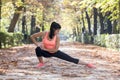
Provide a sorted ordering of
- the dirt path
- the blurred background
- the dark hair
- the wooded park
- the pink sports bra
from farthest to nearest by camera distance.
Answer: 1. the blurred background
2. the pink sports bra
3. the dark hair
4. the wooded park
5. the dirt path

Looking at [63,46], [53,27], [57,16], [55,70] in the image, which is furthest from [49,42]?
[57,16]

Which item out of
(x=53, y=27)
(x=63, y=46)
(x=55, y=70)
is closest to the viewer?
(x=53, y=27)

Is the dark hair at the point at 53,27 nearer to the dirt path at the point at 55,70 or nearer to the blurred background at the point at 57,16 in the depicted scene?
the dirt path at the point at 55,70

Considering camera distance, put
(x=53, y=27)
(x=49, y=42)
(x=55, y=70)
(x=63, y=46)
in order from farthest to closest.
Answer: (x=63, y=46)
(x=55, y=70)
(x=49, y=42)
(x=53, y=27)

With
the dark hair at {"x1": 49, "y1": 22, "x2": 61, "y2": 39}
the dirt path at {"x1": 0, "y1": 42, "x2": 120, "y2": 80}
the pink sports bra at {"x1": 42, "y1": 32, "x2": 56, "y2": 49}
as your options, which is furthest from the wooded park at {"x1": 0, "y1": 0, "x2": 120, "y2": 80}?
the dark hair at {"x1": 49, "y1": 22, "x2": 61, "y2": 39}

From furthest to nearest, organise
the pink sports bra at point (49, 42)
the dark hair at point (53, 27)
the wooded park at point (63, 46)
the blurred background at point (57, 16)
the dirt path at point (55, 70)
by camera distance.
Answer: the blurred background at point (57, 16) < the pink sports bra at point (49, 42) < the dark hair at point (53, 27) < the wooded park at point (63, 46) < the dirt path at point (55, 70)

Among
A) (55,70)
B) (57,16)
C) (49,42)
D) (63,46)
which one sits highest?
(57,16)

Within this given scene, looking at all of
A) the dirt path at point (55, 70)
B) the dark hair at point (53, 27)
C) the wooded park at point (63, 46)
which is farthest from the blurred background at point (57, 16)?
the dark hair at point (53, 27)

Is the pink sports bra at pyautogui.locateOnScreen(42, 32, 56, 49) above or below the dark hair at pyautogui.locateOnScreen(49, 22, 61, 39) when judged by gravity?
below

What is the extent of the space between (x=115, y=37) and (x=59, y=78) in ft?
63.9

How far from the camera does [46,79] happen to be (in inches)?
358

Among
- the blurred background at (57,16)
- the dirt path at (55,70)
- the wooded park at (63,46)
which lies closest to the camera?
the dirt path at (55,70)

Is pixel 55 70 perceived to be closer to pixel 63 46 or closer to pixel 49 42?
pixel 49 42

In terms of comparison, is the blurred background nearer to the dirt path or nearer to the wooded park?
the wooded park
